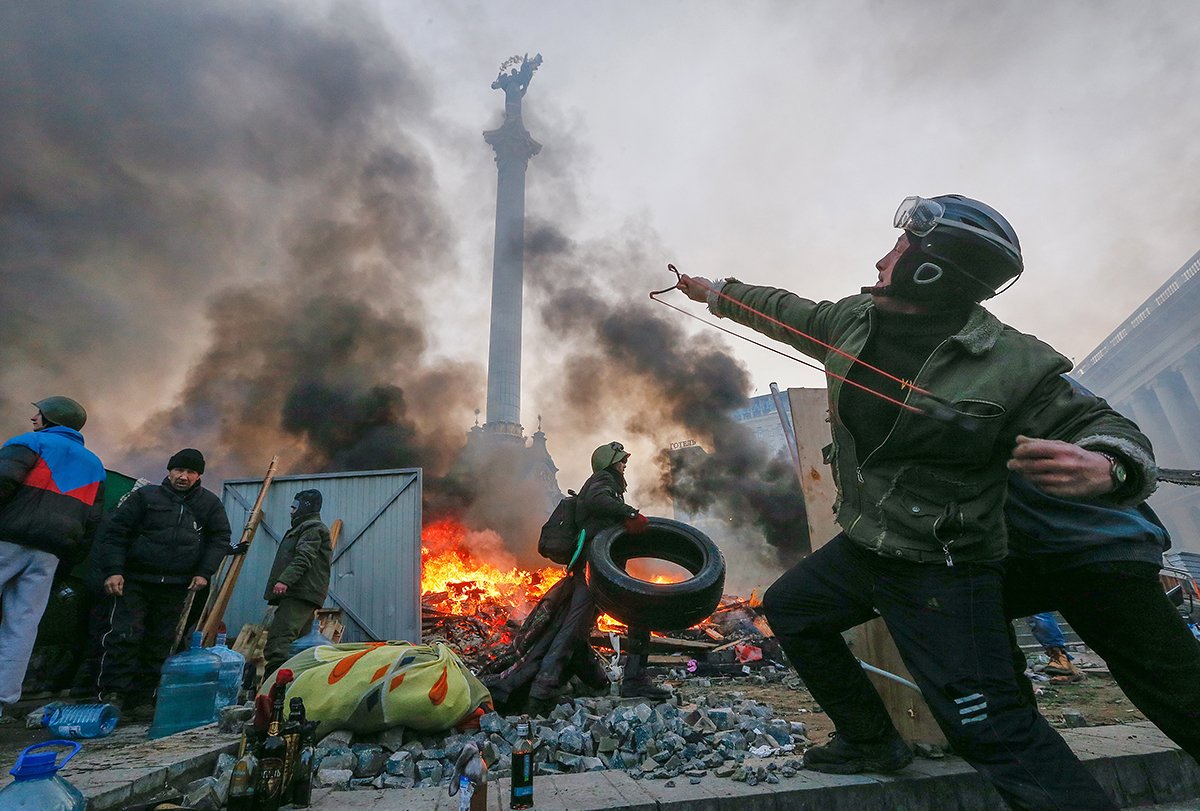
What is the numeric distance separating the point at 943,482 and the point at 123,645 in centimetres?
524

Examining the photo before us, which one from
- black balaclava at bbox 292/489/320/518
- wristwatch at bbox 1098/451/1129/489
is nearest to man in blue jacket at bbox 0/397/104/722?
black balaclava at bbox 292/489/320/518

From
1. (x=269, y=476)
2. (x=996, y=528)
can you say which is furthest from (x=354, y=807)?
(x=269, y=476)

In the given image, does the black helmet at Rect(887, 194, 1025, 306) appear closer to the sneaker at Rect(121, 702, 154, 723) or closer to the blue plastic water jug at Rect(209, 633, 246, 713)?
the blue plastic water jug at Rect(209, 633, 246, 713)

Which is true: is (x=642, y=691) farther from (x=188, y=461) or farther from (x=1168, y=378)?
(x=1168, y=378)

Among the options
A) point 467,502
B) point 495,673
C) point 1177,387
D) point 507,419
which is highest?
point 507,419

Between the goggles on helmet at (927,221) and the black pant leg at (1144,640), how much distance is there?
3.76 ft

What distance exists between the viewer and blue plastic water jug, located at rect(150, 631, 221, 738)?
3650 mm

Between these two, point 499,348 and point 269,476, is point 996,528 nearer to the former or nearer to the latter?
point 269,476

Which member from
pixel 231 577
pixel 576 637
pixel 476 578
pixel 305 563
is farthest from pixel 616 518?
pixel 476 578

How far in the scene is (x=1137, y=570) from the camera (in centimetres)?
186

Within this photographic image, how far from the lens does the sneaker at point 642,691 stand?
15.3 feet

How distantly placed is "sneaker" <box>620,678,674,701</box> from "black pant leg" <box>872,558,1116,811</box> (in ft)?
10.7

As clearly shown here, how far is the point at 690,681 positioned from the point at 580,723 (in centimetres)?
368

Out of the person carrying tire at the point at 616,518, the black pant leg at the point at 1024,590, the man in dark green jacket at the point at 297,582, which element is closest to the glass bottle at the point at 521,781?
the black pant leg at the point at 1024,590
